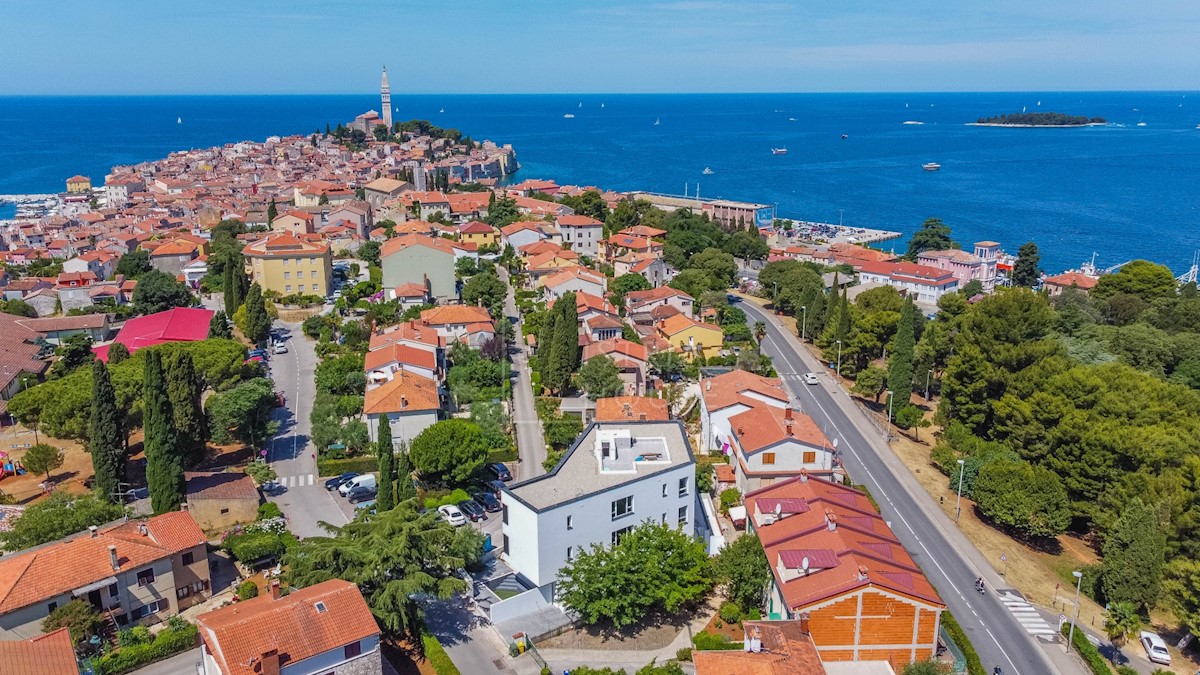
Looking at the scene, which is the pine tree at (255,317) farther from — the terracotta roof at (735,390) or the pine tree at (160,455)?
the terracotta roof at (735,390)

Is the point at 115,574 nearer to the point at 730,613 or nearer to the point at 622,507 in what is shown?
the point at 622,507

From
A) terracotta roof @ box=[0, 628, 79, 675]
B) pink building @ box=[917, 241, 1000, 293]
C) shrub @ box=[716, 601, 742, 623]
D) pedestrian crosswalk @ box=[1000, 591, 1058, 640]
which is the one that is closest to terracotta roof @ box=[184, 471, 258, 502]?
terracotta roof @ box=[0, 628, 79, 675]

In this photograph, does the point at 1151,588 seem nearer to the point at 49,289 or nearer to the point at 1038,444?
the point at 1038,444

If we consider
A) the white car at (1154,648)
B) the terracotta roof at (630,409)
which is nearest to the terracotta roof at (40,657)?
the terracotta roof at (630,409)

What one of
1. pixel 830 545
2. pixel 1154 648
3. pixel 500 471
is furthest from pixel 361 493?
pixel 1154 648

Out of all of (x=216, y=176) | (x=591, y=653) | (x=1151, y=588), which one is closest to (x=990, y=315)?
(x=1151, y=588)
